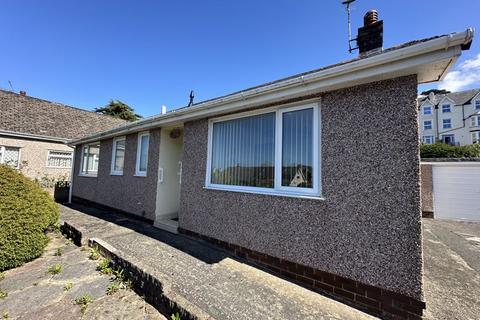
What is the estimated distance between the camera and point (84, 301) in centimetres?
319

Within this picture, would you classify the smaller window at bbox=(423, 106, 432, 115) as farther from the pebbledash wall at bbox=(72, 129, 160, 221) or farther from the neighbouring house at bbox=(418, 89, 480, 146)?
the pebbledash wall at bbox=(72, 129, 160, 221)

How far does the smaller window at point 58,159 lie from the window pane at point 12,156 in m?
1.83

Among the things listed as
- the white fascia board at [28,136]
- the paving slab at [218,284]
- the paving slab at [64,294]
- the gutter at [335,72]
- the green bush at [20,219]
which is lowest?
the paving slab at [64,294]

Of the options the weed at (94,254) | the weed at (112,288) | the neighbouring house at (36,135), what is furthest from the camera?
the neighbouring house at (36,135)

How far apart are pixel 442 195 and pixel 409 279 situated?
11.2m

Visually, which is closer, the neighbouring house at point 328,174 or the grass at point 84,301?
the neighbouring house at point 328,174

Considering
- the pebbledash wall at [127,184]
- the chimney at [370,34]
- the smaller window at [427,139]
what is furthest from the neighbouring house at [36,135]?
the smaller window at [427,139]

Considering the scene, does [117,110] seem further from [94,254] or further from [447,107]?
[447,107]

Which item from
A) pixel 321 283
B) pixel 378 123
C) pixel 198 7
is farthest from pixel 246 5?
pixel 321 283

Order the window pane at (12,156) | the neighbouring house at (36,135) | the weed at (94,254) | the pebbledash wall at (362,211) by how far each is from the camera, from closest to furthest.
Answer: the pebbledash wall at (362,211)
the weed at (94,254)
the window pane at (12,156)
the neighbouring house at (36,135)

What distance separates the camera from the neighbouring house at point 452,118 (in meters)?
33.8

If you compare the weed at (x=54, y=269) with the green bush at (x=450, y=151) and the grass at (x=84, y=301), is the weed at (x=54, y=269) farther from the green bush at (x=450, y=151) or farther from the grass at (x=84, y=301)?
the green bush at (x=450, y=151)

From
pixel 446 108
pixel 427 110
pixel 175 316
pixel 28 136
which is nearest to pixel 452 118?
pixel 446 108

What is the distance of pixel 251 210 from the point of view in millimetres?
4477
